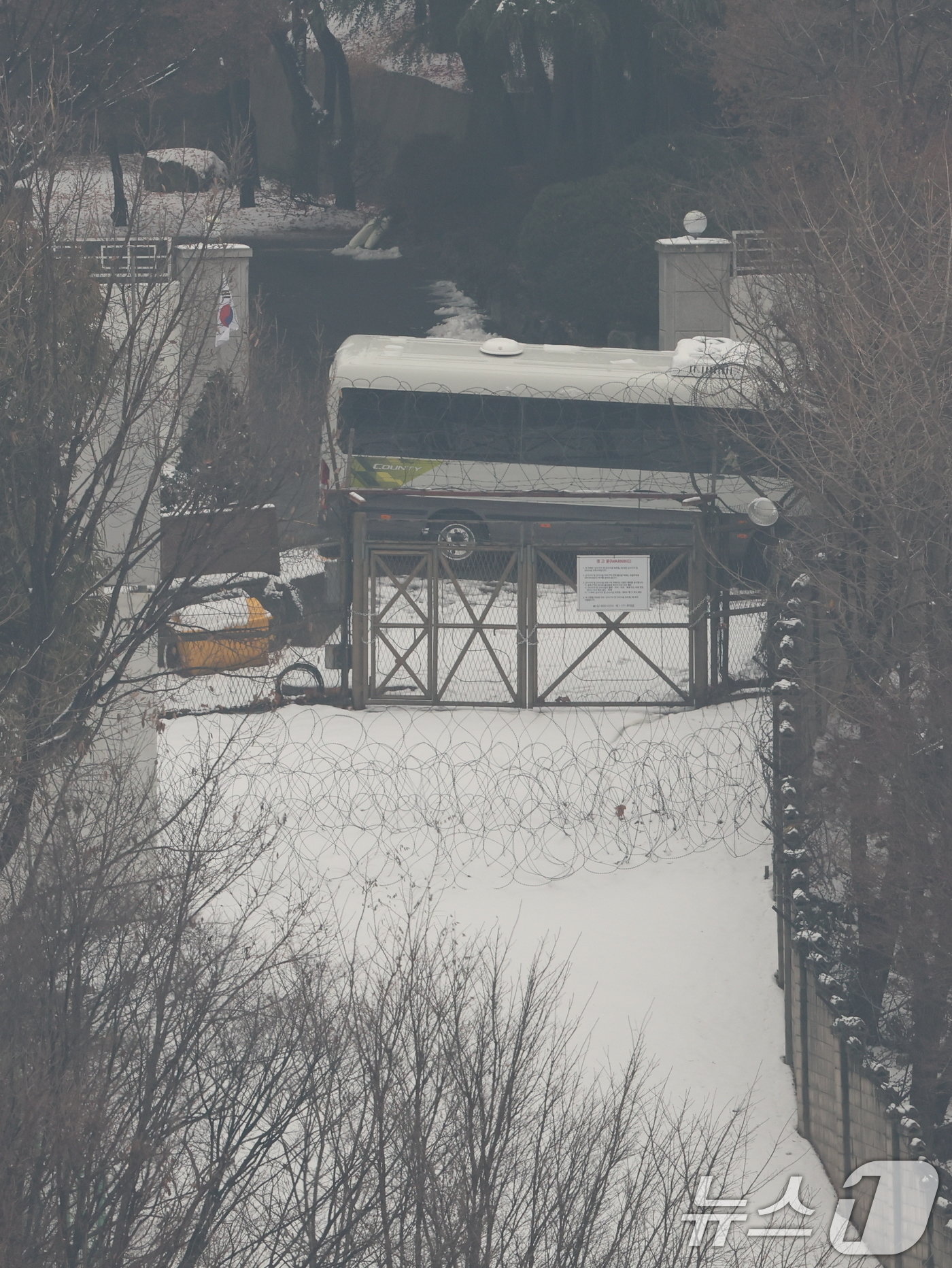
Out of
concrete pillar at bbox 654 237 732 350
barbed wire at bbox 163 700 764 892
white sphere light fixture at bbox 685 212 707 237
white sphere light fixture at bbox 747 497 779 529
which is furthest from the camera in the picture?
concrete pillar at bbox 654 237 732 350

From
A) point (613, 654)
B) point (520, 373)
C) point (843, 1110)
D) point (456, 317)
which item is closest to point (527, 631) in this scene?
point (613, 654)

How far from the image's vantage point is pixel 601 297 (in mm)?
27547

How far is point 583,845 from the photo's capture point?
39.1ft

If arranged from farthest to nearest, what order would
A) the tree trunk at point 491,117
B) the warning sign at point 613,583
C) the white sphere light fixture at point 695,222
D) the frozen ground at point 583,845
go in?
1. the tree trunk at point 491,117
2. the white sphere light fixture at point 695,222
3. the warning sign at point 613,583
4. the frozen ground at point 583,845

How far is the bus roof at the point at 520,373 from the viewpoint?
Answer: 1978cm

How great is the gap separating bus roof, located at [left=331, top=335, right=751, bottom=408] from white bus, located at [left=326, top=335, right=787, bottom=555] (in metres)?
0.02

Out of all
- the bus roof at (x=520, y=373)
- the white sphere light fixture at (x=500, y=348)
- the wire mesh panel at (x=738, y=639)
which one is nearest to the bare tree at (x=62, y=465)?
the wire mesh panel at (x=738, y=639)

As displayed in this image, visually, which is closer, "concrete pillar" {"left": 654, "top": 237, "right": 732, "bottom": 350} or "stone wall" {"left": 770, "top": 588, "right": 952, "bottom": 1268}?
"stone wall" {"left": 770, "top": 588, "right": 952, "bottom": 1268}

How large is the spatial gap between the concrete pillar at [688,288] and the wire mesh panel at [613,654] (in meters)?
7.34

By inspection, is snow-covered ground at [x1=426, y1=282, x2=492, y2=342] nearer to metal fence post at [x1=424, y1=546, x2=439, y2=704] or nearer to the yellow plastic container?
the yellow plastic container

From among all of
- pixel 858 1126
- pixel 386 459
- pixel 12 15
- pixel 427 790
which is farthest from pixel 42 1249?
→ pixel 12 15

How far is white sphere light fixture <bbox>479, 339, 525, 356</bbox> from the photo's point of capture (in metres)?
20.2

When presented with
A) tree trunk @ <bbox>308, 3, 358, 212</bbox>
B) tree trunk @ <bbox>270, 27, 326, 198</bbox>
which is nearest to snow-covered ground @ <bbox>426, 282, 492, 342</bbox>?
tree trunk @ <bbox>308, 3, 358, 212</bbox>

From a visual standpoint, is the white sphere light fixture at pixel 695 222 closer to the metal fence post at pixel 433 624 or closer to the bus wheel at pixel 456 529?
the bus wheel at pixel 456 529
